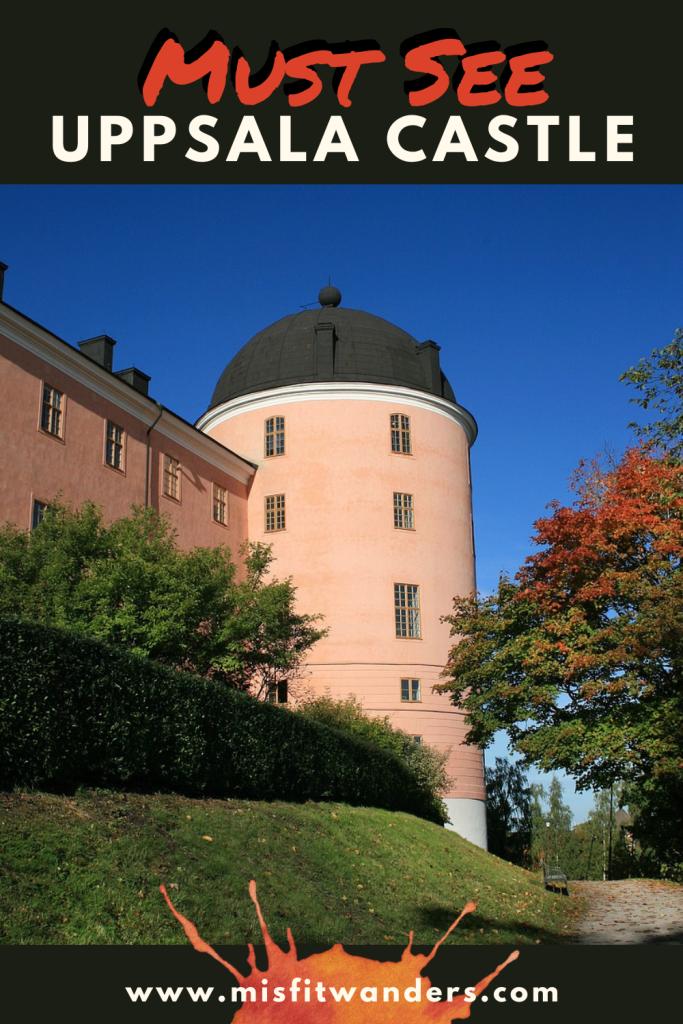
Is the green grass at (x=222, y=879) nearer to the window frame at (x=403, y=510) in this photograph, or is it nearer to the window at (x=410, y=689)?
the window at (x=410, y=689)

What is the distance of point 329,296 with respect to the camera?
46344 millimetres

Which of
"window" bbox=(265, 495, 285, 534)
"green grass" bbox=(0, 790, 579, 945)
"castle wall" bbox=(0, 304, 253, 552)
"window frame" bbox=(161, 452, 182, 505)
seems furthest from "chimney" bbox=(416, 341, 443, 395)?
"green grass" bbox=(0, 790, 579, 945)

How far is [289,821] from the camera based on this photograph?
54.3 ft

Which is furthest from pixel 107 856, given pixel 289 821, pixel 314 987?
pixel 289 821

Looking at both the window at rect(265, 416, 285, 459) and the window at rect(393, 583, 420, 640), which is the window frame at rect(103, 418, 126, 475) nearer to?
the window at rect(265, 416, 285, 459)

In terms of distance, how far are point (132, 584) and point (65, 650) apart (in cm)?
981

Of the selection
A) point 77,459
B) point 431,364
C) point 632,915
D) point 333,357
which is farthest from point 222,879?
point 431,364

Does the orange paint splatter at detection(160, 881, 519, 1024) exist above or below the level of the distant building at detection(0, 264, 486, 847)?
below

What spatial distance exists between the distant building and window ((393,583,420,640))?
0.06 meters

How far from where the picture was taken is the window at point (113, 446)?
30.2m

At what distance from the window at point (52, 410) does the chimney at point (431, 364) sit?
17946 mm

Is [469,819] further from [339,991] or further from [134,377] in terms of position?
[339,991]

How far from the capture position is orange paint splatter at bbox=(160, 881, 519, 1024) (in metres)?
5.75

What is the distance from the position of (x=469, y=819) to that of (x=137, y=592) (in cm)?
1967
